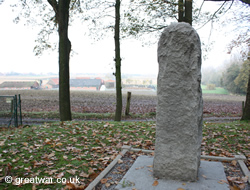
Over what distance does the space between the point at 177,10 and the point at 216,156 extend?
808 centimetres

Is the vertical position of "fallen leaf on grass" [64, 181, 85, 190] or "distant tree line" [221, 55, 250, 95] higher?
"distant tree line" [221, 55, 250, 95]

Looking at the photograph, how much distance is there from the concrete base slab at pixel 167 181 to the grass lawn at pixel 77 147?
2.92 feet

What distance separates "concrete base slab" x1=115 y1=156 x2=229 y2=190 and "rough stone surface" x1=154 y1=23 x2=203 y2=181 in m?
0.20

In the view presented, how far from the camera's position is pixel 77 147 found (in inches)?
243

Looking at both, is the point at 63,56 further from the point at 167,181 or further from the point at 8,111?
the point at 167,181

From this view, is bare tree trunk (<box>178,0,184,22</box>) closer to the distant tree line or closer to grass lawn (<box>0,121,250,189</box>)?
grass lawn (<box>0,121,250,189</box>)

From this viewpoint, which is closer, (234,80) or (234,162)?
(234,162)

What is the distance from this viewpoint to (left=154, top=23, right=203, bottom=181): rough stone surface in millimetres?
4035

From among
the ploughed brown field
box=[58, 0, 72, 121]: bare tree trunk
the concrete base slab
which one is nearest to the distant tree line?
the ploughed brown field

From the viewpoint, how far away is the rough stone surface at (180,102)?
13.2ft

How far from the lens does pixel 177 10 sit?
11.0 m

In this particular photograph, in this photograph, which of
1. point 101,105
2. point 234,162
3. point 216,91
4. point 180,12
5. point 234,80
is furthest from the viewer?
point 216,91

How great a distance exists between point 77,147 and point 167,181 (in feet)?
9.88

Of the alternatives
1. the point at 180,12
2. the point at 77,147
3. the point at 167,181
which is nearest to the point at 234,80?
the point at 180,12
